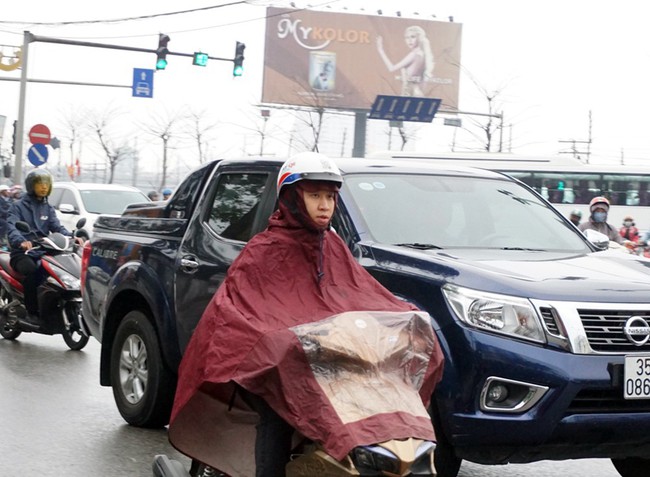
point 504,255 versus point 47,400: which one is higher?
point 504,255

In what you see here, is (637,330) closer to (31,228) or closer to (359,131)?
(31,228)

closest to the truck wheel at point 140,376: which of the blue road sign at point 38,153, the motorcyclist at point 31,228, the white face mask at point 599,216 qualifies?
the motorcyclist at point 31,228

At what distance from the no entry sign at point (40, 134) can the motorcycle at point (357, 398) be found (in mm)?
21945

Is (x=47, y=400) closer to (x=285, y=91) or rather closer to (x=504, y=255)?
(x=504, y=255)

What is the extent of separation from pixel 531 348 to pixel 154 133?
60939 millimetres

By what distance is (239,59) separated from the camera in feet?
94.6

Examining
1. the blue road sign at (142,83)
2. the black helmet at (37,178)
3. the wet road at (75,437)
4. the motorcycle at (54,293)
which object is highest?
the blue road sign at (142,83)

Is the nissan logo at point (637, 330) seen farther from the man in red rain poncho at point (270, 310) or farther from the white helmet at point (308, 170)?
the white helmet at point (308, 170)

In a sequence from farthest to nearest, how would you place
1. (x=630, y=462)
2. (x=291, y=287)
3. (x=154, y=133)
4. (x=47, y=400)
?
(x=154, y=133) < (x=47, y=400) < (x=630, y=462) < (x=291, y=287)

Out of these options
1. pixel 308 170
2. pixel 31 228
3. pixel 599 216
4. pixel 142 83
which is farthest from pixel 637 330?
pixel 142 83

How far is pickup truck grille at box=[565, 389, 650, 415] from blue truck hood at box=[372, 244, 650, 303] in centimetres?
43

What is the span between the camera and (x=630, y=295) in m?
5.33

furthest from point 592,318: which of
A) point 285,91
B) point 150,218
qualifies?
point 285,91

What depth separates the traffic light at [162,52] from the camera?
1077 inches
